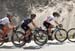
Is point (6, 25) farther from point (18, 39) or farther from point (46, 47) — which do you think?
point (46, 47)

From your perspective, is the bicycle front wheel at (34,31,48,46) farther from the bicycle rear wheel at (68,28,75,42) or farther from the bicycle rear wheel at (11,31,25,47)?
the bicycle rear wheel at (68,28,75,42)

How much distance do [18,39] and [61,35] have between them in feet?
6.80

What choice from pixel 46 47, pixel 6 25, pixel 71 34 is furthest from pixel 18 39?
pixel 71 34

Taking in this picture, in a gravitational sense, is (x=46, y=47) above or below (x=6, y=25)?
below

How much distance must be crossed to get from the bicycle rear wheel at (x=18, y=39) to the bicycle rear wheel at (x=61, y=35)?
1814 mm

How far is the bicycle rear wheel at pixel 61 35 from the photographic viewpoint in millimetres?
17202

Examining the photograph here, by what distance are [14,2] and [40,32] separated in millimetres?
11574

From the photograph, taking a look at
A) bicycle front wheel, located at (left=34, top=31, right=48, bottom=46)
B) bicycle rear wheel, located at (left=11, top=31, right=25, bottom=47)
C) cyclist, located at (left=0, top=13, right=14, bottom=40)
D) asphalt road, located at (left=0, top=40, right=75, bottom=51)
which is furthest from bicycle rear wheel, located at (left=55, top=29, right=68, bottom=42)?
cyclist, located at (left=0, top=13, right=14, bottom=40)

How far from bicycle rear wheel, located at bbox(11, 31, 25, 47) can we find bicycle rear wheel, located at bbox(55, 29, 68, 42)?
1.81 metres

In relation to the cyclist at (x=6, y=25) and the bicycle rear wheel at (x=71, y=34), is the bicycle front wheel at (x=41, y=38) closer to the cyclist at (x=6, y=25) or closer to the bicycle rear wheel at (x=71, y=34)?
the cyclist at (x=6, y=25)

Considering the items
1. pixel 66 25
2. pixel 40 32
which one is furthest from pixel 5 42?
pixel 66 25

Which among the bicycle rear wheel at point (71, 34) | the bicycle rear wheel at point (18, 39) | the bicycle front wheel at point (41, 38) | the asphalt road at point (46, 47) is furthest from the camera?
the bicycle rear wheel at point (71, 34)

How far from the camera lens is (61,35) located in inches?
674

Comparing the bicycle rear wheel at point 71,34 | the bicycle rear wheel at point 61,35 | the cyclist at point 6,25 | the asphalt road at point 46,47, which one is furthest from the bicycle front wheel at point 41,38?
the bicycle rear wheel at point 71,34
